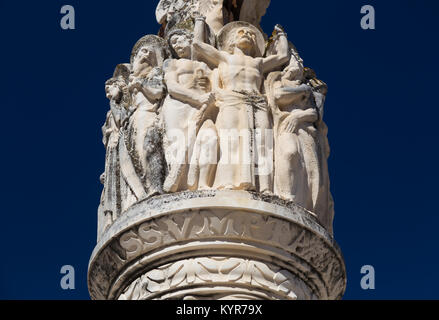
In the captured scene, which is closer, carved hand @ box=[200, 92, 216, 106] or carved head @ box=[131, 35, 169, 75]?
carved hand @ box=[200, 92, 216, 106]

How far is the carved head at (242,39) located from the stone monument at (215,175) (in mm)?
14

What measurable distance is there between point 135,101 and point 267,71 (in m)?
1.57

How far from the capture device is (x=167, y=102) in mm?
12930

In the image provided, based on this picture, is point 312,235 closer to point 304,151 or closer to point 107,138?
point 304,151

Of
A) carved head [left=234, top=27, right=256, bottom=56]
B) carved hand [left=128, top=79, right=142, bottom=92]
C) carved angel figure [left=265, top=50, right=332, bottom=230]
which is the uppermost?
carved head [left=234, top=27, right=256, bottom=56]

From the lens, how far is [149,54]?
13680 mm

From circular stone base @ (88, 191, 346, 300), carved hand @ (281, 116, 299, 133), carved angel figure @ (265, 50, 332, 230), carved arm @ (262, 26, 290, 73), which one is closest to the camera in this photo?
circular stone base @ (88, 191, 346, 300)

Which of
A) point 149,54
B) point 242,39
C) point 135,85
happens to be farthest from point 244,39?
point 135,85

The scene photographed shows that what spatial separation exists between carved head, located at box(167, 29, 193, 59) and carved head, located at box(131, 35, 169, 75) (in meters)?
0.13

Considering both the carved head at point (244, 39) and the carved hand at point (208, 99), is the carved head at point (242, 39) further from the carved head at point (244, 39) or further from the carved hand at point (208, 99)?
A: the carved hand at point (208, 99)

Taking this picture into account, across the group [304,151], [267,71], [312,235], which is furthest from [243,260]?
[267,71]

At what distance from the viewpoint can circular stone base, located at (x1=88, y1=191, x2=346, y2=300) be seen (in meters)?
11.8

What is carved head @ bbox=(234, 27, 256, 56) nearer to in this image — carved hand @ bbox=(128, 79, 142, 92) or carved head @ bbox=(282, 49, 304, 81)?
carved head @ bbox=(282, 49, 304, 81)

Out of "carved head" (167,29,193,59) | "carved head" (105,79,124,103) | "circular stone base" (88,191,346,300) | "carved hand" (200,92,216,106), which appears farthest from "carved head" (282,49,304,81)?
"carved head" (105,79,124,103)
